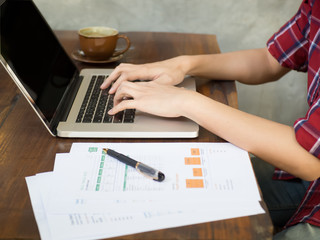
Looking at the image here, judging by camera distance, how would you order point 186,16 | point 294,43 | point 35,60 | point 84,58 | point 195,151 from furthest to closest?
point 186,16, point 84,58, point 294,43, point 35,60, point 195,151

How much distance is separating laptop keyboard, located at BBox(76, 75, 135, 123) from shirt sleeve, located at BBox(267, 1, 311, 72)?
1.65 ft

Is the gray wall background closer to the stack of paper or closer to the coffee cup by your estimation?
the coffee cup

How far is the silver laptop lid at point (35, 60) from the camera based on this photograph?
73cm

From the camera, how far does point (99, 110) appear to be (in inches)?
32.6

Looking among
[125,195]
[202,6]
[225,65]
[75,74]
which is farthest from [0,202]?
[202,6]

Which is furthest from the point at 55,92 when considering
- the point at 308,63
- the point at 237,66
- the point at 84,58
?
the point at 308,63

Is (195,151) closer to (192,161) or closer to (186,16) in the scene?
(192,161)

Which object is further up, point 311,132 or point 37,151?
point 311,132

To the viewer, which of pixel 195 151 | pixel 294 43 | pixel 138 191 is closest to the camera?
pixel 138 191

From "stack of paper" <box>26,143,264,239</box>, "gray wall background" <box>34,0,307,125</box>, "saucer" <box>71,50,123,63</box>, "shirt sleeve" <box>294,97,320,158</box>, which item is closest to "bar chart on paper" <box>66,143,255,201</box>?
"stack of paper" <box>26,143,264,239</box>

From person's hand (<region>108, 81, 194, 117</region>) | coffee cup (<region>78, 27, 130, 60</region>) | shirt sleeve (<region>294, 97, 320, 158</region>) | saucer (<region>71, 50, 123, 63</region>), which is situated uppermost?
shirt sleeve (<region>294, 97, 320, 158</region>)

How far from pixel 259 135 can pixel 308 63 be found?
0.33m

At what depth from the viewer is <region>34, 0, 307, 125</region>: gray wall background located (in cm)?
142

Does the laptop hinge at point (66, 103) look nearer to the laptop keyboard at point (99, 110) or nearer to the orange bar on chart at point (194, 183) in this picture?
the laptop keyboard at point (99, 110)
